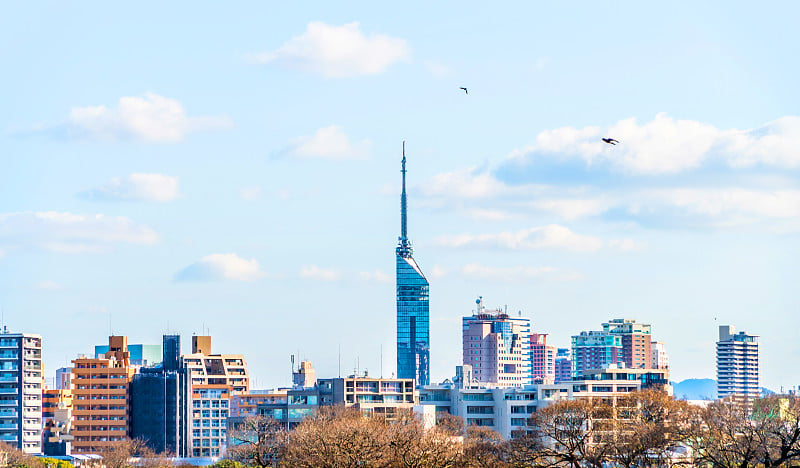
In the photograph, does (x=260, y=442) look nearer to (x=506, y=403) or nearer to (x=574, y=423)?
(x=574, y=423)

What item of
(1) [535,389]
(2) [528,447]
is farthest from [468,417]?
(2) [528,447]

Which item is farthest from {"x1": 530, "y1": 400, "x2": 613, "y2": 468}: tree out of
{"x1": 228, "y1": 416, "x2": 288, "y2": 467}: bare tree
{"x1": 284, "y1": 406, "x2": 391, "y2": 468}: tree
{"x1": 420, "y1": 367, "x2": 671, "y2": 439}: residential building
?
{"x1": 420, "y1": 367, "x2": 671, "y2": 439}: residential building

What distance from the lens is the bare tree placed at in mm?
131375

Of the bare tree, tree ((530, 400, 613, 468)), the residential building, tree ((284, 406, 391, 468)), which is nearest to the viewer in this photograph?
tree ((284, 406, 391, 468))

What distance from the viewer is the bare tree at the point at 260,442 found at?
13138cm

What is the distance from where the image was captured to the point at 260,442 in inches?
5290

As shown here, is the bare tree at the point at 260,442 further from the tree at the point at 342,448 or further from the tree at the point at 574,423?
the tree at the point at 574,423

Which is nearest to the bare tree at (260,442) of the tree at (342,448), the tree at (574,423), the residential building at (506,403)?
the tree at (342,448)

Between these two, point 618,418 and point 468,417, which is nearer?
point 618,418

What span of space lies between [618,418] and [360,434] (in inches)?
1413

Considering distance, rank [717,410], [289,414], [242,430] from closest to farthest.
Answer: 1. [717,410]
2. [242,430]
3. [289,414]

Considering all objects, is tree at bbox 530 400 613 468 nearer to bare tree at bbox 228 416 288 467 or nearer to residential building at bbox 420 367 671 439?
bare tree at bbox 228 416 288 467

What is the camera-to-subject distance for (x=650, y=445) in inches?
4294

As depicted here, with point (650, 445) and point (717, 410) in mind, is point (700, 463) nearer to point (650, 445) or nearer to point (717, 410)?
point (650, 445)
